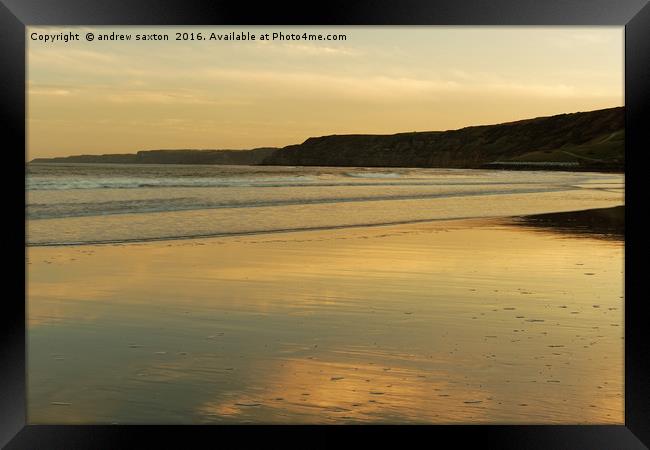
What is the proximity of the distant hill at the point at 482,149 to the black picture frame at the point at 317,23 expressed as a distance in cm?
10514

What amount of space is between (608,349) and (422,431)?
291cm

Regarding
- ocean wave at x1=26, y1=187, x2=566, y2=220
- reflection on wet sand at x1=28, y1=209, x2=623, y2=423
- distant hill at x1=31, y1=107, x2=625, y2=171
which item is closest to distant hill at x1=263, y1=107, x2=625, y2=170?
distant hill at x1=31, y1=107, x2=625, y2=171

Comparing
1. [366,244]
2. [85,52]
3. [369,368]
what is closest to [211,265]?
Result: [366,244]

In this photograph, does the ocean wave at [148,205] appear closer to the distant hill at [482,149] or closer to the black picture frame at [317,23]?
the black picture frame at [317,23]

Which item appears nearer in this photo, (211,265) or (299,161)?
(211,265)

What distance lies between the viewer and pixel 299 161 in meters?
125

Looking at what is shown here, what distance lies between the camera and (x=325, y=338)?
691cm

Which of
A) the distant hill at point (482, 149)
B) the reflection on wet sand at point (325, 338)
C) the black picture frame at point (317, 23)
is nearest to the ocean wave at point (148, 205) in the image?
the reflection on wet sand at point (325, 338)

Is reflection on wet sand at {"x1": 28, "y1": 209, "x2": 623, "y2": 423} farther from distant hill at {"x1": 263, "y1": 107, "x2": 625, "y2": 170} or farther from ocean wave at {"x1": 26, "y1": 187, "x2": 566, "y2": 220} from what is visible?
distant hill at {"x1": 263, "y1": 107, "x2": 625, "y2": 170}

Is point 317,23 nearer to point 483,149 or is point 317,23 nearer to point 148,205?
point 148,205

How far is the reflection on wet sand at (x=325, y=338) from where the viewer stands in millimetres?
5004

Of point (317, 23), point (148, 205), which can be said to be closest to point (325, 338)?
point (317, 23)

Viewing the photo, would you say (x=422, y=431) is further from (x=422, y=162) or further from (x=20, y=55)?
(x=422, y=162)

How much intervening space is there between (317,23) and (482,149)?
16659 centimetres
